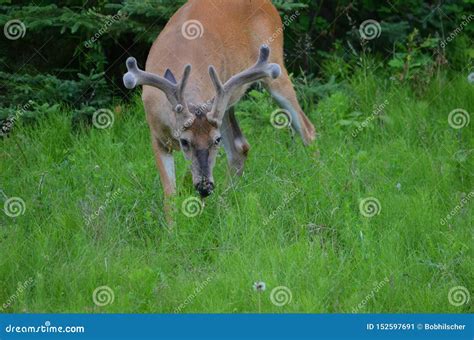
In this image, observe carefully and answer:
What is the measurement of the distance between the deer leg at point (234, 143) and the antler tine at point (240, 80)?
0.96 metres

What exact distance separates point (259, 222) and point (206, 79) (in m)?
1.45

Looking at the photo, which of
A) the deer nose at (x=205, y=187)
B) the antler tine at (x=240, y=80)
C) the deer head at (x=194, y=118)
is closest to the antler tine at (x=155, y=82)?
the deer head at (x=194, y=118)

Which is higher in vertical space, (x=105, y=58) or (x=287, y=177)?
(x=105, y=58)

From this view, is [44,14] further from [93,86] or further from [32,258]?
[32,258]

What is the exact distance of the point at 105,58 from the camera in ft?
32.5

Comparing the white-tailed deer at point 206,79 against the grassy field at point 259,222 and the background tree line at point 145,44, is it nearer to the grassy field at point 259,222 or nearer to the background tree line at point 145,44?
the grassy field at point 259,222

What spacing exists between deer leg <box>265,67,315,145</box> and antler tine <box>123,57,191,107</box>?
1737 millimetres

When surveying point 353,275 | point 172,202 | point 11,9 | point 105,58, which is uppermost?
point 11,9

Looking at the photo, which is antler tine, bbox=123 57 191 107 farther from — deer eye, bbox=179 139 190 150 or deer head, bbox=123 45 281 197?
deer eye, bbox=179 139 190 150

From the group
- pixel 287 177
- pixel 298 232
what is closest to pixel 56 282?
pixel 298 232

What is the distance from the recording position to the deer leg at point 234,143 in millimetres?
8562

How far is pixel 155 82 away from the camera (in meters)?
7.30

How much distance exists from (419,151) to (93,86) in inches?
123

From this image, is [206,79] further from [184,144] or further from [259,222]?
[259,222]
